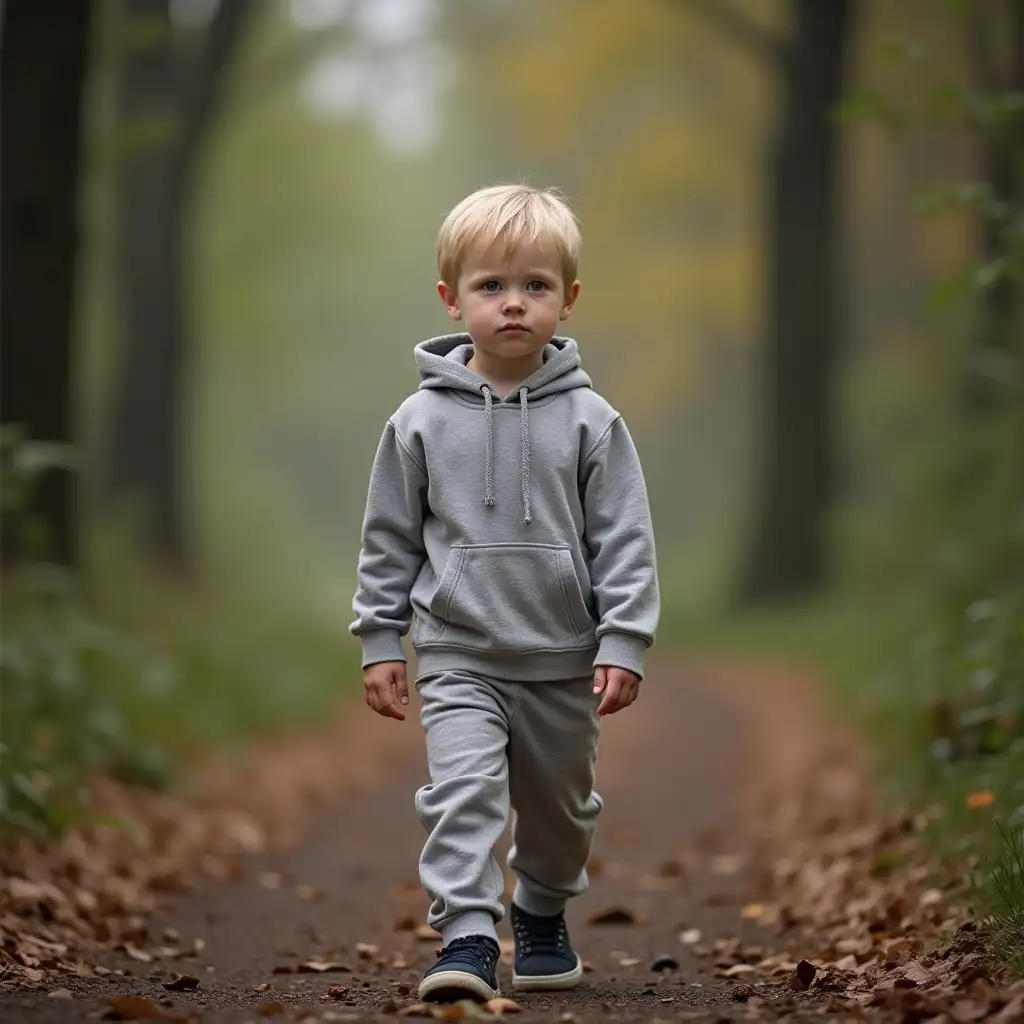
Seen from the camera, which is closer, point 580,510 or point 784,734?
point 580,510

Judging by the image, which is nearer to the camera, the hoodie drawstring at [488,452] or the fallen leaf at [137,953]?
the hoodie drawstring at [488,452]

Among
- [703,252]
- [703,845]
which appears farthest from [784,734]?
[703,252]

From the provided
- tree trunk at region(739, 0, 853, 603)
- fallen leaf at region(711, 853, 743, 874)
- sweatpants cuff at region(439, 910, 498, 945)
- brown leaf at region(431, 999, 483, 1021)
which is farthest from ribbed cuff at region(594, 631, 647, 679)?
tree trunk at region(739, 0, 853, 603)

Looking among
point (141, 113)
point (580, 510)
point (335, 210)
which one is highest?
point (335, 210)

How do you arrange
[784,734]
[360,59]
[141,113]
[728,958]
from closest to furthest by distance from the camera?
[728,958]
[784,734]
[141,113]
[360,59]

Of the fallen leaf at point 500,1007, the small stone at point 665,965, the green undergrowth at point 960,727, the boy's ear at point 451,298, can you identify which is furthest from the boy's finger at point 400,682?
the green undergrowth at point 960,727

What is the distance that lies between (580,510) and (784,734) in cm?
653

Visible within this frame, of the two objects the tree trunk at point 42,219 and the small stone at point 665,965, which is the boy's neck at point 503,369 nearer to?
the small stone at point 665,965

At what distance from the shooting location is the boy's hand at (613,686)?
12.8 ft

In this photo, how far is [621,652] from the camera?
3.93m

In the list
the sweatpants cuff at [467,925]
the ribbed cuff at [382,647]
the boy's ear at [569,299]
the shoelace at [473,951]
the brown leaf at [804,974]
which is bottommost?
the brown leaf at [804,974]

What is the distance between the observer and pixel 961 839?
4.91 meters

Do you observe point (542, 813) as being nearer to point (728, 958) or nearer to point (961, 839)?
point (728, 958)

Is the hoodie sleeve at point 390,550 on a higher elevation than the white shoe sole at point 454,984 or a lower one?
higher
